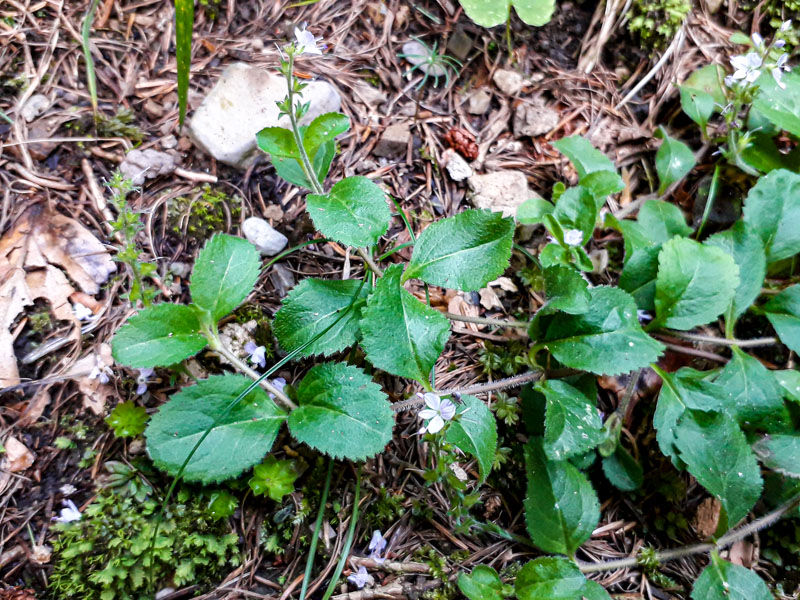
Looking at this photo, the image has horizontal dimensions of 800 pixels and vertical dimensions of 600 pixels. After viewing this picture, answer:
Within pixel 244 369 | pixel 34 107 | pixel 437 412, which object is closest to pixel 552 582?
pixel 437 412

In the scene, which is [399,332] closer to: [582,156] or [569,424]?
[569,424]

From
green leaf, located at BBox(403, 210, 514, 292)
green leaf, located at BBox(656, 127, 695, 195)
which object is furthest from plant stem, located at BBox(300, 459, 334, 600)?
green leaf, located at BBox(656, 127, 695, 195)

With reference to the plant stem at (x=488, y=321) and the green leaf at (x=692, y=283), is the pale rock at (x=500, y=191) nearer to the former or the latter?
the plant stem at (x=488, y=321)

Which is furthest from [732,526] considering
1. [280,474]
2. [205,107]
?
[205,107]

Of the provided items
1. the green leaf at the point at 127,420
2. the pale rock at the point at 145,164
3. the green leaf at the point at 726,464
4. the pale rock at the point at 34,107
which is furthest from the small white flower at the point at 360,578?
the pale rock at the point at 34,107

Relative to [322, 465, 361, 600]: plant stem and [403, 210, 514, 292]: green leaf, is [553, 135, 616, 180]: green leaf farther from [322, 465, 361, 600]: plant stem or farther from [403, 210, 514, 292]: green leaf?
[322, 465, 361, 600]: plant stem

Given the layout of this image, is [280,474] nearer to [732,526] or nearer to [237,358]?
[237,358]
